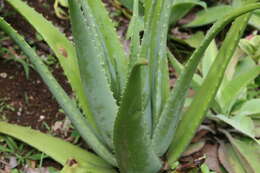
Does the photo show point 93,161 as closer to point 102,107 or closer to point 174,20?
point 102,107

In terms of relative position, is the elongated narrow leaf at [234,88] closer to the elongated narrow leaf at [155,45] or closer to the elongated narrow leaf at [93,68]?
the elongated narrow leaf at [155,45]

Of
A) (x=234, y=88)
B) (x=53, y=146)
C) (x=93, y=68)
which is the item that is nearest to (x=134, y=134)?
(x=93, y=68)

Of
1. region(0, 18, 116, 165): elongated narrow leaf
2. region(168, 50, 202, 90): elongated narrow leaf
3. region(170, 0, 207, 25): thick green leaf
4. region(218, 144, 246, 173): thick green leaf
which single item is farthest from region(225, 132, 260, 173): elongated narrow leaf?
region(170, 0, 207, 25): thick green leaf

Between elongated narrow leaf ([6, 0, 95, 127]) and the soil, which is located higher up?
elongated narrow leaf ([6, 0, 95, 127])

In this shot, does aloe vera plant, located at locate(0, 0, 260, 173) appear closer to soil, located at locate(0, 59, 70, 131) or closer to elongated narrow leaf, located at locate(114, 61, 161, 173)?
elongated narrow leaf, located at locate(114, 61, 161, 173)

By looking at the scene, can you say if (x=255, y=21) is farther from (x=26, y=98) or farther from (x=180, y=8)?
(x=26, y=98)
